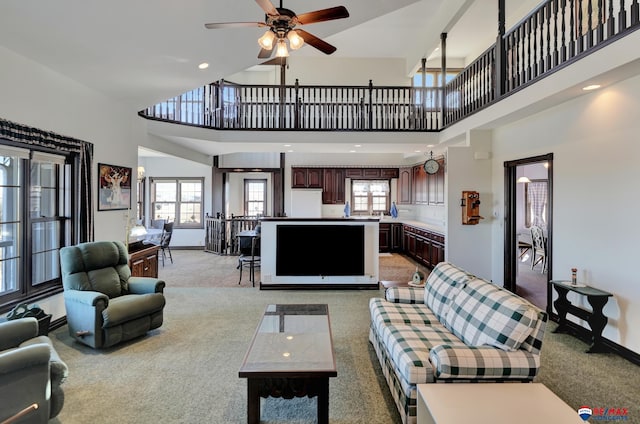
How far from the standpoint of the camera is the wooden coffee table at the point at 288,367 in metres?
2.09

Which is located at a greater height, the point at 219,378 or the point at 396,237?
the point at 396,237

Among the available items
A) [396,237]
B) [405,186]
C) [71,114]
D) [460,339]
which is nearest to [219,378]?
[460,339]

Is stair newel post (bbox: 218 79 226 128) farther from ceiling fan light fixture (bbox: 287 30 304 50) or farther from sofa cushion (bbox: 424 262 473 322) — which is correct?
sofa cushion (bbox: 424 262 473 322)

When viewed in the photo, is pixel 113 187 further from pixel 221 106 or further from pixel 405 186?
pixel 405 186

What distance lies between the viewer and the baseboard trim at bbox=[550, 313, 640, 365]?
122 inches

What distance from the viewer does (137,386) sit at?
8.80 feet

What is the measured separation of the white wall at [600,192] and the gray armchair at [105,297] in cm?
475

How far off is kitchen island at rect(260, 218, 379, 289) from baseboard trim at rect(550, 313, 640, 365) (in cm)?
269

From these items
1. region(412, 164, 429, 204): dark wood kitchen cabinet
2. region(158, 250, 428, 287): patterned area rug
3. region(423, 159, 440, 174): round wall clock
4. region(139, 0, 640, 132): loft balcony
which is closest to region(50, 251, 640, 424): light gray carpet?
region(158, 250, 428, 287): patterned area rug

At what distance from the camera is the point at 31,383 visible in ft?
6.42

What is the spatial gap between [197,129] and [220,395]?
507cm

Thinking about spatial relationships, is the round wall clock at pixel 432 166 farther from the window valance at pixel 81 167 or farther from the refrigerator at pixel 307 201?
the window valance at pixel 81 167

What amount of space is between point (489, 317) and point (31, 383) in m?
2.89

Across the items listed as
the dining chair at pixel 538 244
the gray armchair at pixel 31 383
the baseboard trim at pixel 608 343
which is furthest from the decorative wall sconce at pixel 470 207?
the gray armchair at pixel 31 383
